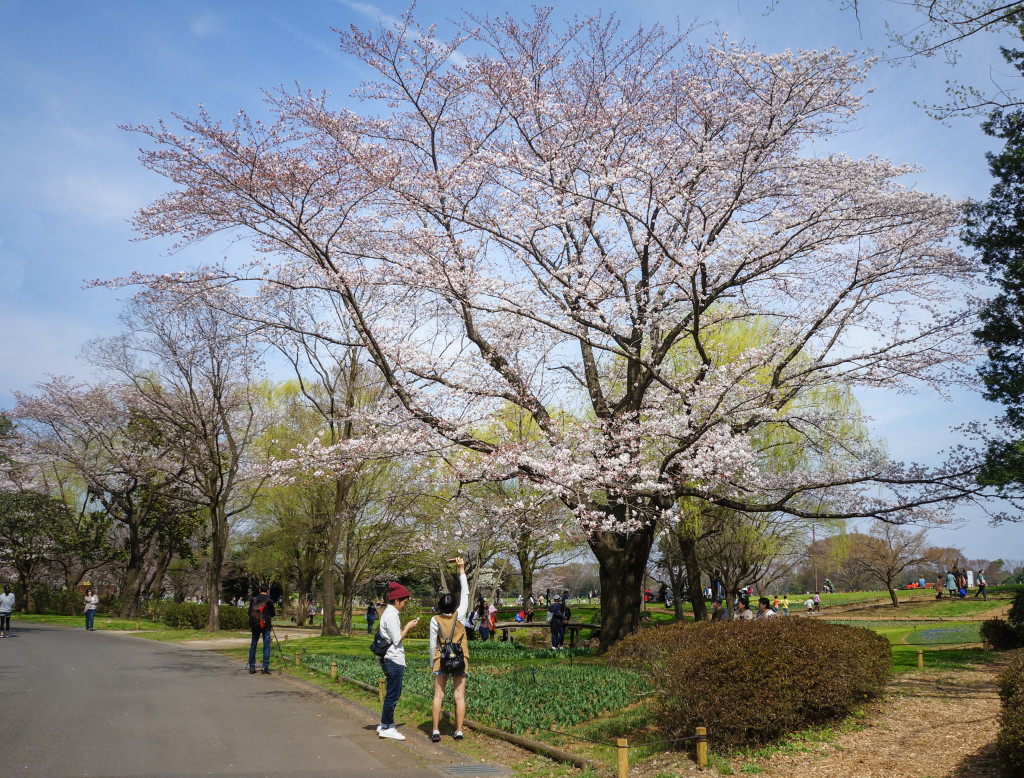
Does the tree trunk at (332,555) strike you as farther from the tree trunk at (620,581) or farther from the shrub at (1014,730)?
the shrub at (1014,730)

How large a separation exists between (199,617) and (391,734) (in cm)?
2338

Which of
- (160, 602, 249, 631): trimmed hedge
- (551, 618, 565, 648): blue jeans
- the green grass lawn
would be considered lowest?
the green grass lawn

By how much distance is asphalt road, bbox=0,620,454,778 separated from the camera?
658 centimetres

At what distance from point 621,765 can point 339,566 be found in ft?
95.0

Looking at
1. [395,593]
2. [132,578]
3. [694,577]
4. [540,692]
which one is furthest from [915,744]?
[132,578]

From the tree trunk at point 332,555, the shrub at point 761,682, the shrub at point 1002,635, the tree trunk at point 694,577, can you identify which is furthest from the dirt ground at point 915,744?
the tree trunk at point 332,555

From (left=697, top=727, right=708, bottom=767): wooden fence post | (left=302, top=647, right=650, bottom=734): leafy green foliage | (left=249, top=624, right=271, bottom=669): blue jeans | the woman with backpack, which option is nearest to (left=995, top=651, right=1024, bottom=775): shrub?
(left=697, top=727, right=708, bottom=767): wooden fence post

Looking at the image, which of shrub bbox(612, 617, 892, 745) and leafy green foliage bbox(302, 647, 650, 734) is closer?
shrub bbox(612, 617, 892, 745)

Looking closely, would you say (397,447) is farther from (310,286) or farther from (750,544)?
(750,544)

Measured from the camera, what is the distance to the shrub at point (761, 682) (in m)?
6.84

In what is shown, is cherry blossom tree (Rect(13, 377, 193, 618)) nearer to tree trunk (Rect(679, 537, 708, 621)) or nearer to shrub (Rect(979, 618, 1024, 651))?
tree trunk (Rect(679, 537, 708, 621))

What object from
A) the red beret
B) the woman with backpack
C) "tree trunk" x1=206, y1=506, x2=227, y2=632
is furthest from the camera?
"tree trunk" x1=206, y1=506, x2=227, y2=632

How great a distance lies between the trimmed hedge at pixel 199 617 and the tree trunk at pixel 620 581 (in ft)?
62.4

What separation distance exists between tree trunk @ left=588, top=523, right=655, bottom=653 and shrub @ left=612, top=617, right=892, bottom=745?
22.4 ft
